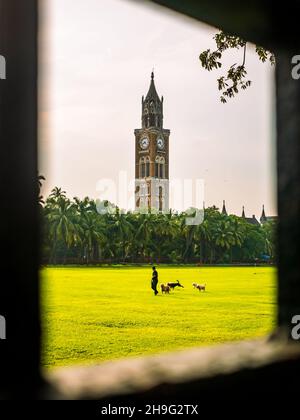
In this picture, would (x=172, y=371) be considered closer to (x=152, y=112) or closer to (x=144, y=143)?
(x=152, y=112)

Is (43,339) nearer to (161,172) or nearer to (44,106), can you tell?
(44,106)

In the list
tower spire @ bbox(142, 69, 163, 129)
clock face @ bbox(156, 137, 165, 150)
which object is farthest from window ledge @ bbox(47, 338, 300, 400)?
clock face @ bbox(156, 137, 165, 150)

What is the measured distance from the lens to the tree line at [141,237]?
3247 cm

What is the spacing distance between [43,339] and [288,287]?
4.51ft

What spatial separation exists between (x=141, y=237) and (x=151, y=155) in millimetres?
33725

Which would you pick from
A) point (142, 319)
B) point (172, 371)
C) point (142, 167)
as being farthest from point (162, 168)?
point (172, 371)

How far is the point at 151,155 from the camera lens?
68.9m

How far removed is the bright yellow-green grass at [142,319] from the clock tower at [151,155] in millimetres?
40676

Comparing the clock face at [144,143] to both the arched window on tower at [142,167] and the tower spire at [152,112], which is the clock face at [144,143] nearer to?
the arched window on tower at [142,167]

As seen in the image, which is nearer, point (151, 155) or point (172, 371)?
point (172, 371)

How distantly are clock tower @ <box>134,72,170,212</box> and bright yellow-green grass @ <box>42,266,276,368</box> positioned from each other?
40.7 metres

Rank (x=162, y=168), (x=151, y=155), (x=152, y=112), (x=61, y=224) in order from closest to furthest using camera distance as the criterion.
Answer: (x=61, y=224) < (x=152, y=112) < (x=151, y=155) < (x=162, y=168)
